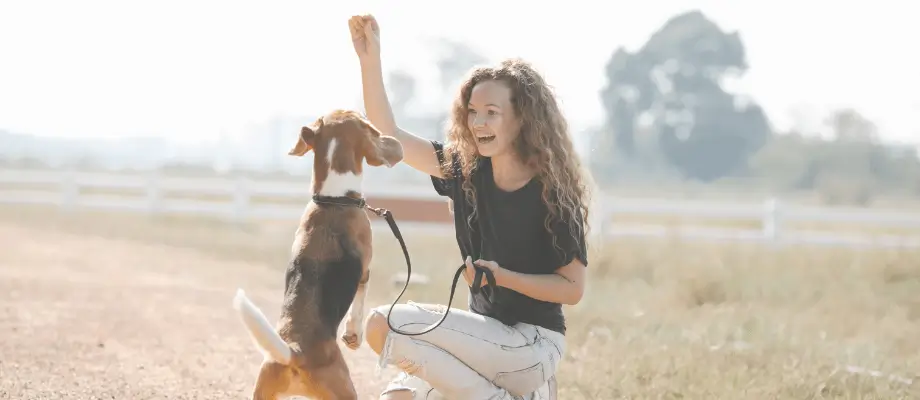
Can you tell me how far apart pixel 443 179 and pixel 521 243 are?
1.63ft

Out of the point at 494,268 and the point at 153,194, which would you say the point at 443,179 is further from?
the point at 153,194

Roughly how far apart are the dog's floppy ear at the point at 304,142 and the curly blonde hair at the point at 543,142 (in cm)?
88

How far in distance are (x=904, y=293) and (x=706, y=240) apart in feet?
15.2

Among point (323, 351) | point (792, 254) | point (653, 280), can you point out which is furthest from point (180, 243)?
point (323, 351)

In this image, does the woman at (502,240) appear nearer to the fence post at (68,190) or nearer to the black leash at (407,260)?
the black leash at (407,260)

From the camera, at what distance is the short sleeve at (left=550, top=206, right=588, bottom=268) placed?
3.96m

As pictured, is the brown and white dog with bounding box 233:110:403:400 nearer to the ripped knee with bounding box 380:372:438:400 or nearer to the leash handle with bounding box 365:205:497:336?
the leash handle with bounding box 365:205:497:336

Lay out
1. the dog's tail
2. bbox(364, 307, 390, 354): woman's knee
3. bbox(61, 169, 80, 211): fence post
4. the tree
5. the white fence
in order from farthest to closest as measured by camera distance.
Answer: the tree → bbox(61, 169, 80, 211): fence post → the white fence → bbox(364, 307, 390, 354): woman's knee → the dog's tail

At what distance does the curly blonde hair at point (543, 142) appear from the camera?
402 cm

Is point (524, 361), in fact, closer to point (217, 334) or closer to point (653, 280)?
point (217, 334)

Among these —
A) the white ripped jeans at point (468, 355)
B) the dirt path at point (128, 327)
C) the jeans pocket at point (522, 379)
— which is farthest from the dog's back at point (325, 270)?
the dirt path at point (128, 327)

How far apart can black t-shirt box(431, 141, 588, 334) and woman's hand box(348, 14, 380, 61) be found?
0.64 metres

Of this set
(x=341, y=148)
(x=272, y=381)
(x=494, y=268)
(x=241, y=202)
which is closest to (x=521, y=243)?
(x=494, y=268)

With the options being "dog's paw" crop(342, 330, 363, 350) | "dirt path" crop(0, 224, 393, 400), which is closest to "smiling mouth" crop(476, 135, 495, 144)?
"dog's paw" crop(342, 330, 363, 350)
